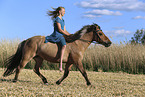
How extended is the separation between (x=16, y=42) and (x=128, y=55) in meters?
6.88

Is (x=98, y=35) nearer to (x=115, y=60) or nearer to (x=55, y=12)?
(x=55, y=12)

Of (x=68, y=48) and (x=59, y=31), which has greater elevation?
(x=59, y=31)

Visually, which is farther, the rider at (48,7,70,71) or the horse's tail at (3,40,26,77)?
the horse's tail at (3,40,26,77)

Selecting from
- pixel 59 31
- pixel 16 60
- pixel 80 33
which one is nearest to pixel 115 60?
pixel 80 33

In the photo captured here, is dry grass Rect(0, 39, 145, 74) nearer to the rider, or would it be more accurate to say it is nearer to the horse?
the horse

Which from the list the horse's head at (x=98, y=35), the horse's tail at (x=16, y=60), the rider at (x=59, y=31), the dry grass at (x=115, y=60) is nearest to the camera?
the rider at (x=59, y=31)

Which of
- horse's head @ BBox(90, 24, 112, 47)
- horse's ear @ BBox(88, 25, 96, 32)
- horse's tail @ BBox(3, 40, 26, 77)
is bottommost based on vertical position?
horse's tail @ BBox(3, 40, 26, 77)

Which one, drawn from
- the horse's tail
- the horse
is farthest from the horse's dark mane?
the horse's tail

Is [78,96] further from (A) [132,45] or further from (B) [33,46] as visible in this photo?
(A) [132,45]

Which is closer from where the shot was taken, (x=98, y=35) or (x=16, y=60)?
(x=98, y=35)

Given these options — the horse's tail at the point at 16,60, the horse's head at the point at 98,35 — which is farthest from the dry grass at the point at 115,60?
the horse's head at the point at 98,35

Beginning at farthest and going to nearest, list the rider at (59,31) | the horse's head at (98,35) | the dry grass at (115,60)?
the dry grass at (115,60), the horse's head at (98,35), the rider at (59,31)

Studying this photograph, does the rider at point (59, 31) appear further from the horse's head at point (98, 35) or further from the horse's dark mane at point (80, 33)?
the horse's head at point (98, 35)

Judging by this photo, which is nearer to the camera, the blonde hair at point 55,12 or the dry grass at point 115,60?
the blonde hair at point 55,12
